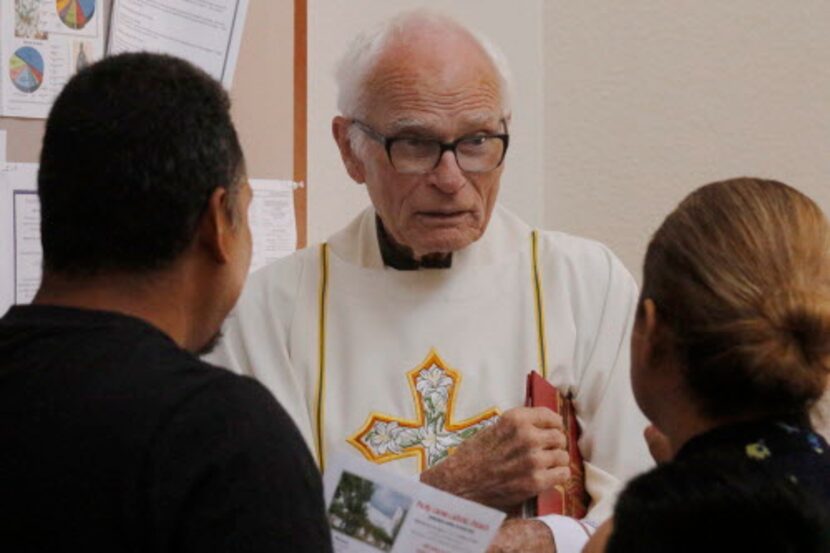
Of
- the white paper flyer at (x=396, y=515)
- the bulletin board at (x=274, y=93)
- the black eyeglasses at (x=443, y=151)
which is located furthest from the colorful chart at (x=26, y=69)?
the white paper flyer at (x=396, y=515)

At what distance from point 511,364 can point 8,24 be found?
3.69 feet

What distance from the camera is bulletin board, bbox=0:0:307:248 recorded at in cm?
295

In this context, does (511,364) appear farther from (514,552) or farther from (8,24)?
(8,24)

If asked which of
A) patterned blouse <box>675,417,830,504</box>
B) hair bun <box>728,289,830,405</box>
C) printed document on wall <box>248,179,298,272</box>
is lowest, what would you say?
patterned blouse <box>675,417,830,504</box>

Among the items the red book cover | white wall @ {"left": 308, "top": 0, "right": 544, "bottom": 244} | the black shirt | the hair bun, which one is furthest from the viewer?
white wall @ {"left": 308, "top": 0, "right": 544, "bottom": 244}

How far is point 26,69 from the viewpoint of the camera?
102 inches

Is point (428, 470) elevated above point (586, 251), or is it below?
below

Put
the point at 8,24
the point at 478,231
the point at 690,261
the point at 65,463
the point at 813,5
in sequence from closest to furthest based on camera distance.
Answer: the point at 65,463 < the point at 690,261 < the point at 478,231 < the point at 8,24 < the point at 813,5

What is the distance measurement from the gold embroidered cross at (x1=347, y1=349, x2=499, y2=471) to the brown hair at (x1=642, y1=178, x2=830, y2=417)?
91 cm

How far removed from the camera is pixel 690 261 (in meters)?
1.47

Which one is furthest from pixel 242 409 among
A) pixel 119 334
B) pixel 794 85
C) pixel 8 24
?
pixel 794 85

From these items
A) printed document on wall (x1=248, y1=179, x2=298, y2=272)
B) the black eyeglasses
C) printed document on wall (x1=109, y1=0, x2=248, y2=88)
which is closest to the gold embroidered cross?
the black eyeglasses

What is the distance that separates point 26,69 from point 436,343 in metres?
0.93

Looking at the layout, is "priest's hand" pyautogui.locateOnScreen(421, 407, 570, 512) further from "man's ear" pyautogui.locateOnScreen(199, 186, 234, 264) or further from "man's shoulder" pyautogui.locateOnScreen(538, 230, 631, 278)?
"man's ear" pyautogui.locateOnScreen(199, 186, 234, 264)
